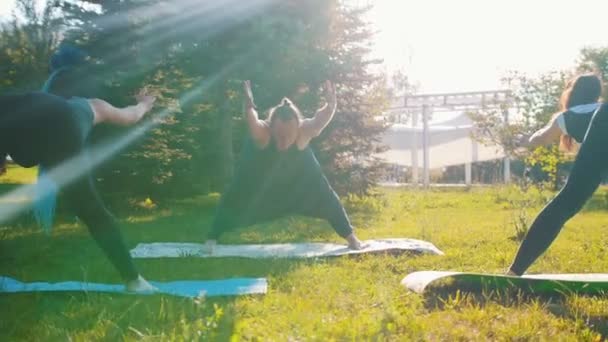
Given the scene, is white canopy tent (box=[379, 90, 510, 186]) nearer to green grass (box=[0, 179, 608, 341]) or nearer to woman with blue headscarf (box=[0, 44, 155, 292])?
green grass (box=[0, 179, 608, 341])

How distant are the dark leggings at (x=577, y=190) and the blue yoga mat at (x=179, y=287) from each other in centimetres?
169

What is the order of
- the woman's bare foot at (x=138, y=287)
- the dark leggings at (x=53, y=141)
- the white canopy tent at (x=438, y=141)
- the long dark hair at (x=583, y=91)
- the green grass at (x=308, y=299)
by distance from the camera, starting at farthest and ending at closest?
1. the white canopy tent at (x=438, y=141)
2. the long dark hair at (x=583, y=91)
3. the woman's bare foot at (x=138, y=287)
4. the dark leggings at (x=53, y=141)
5. the green grass at (x=308, y=299)

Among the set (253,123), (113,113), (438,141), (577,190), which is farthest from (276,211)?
(438,141)

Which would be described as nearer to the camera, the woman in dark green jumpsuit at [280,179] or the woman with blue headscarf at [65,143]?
the woman with blue headscarf at [65,143]

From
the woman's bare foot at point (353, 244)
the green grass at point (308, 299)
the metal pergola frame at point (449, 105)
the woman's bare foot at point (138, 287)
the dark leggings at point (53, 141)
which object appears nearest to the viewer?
the green grass at point (308, 299)

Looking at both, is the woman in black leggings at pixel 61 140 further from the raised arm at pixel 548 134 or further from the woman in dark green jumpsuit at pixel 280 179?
the raised arm at pixel 548 134

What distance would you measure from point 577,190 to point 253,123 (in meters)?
2.58

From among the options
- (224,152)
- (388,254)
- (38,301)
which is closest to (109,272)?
(38,301)

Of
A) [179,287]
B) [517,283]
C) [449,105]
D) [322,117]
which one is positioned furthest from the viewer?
[449,105]

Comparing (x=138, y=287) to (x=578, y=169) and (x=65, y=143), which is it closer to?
→ (x=65, y=143)

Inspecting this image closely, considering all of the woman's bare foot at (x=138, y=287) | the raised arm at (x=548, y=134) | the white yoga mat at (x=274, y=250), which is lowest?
the white yoga mat at (x=274, y=250)

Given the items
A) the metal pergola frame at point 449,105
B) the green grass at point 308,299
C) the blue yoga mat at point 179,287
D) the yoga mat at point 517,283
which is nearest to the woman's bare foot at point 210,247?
the green grass at point 308,299

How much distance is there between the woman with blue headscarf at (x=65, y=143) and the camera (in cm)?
302

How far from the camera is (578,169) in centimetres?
336
